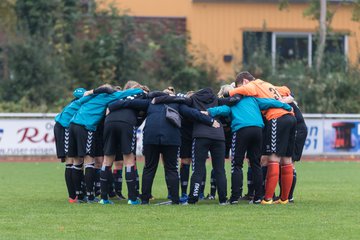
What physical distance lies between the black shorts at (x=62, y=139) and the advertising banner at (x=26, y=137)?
13.9m

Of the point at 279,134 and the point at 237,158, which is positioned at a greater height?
the point at 279,134

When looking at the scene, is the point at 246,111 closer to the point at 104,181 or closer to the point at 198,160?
the point at 198,160

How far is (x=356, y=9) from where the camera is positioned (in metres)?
38.8

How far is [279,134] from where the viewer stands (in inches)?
634

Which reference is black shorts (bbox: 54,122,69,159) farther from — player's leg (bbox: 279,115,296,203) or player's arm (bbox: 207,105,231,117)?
player's leg (bbox: 279,115,296,203)

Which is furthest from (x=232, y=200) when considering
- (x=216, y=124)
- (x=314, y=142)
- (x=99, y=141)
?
(x=314, y=142)

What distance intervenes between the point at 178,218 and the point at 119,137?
2622mm

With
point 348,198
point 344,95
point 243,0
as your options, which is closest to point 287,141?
point 348,198

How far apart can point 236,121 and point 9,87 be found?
22.1 m

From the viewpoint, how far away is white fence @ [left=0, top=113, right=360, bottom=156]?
100.0 ft

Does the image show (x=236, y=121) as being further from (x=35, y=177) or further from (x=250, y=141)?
(x=35, y=177)

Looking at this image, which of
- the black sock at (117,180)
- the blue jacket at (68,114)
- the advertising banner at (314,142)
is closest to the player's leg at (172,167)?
the black sock at (117,180)

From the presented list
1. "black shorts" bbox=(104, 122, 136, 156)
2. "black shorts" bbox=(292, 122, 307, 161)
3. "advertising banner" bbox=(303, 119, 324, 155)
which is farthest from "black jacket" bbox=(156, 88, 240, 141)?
"advertising banner" bbox=(303, 119, 324, 155)

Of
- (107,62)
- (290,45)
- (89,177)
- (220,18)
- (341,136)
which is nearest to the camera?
(89,177)
